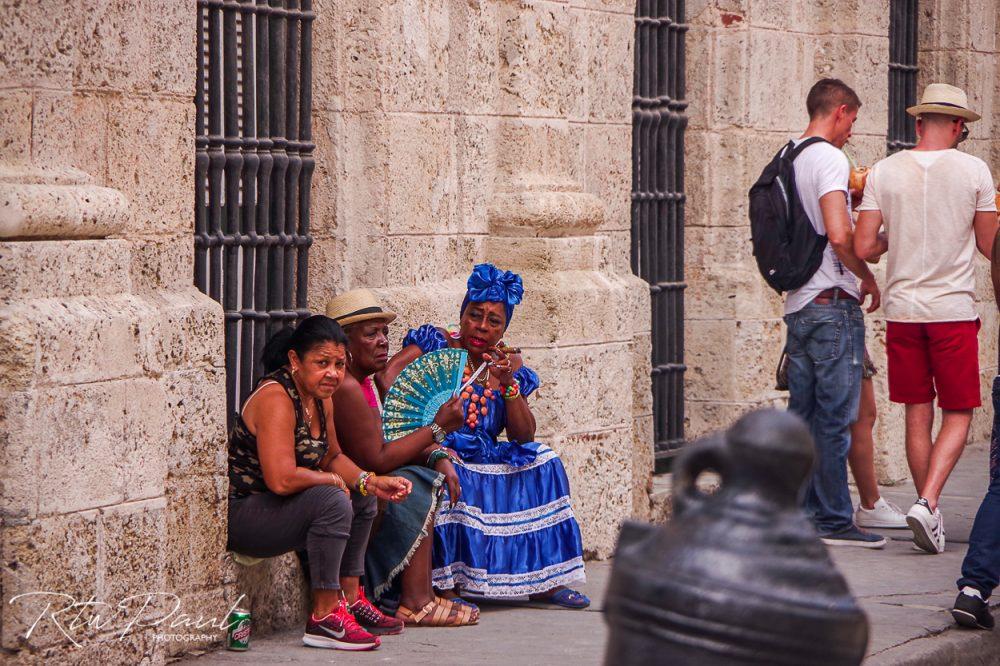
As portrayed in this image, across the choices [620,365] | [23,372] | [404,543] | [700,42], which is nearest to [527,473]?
[404,543]

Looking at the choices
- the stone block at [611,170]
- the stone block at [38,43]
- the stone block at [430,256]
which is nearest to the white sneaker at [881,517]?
the stone block at [611,170]

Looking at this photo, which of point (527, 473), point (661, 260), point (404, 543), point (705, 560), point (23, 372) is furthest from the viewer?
point (661, 260)

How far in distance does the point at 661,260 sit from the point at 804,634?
686 centimetres

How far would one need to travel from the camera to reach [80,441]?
4949mm

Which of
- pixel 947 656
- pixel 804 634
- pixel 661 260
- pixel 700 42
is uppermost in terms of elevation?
pixel 700 42

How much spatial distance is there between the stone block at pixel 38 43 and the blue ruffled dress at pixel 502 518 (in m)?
1.85

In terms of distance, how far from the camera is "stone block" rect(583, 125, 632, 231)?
307 inches

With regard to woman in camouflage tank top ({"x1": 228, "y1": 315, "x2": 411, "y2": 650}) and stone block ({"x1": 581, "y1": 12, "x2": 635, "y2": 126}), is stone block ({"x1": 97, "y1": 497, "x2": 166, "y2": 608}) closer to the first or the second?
woman in camouflage tank top ({"x1": 228, "y1": 315, "x2": 411, "y2": 650})

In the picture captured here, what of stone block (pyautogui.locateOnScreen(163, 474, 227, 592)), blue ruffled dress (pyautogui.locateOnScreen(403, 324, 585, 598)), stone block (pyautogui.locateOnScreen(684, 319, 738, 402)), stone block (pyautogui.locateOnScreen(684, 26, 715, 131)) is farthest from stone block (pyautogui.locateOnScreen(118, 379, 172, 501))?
stone block (pyautogui.locateOnScreen(684, 26, 715, 131))

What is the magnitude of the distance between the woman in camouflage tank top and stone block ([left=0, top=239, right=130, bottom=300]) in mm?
687

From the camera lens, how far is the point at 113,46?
5246mm

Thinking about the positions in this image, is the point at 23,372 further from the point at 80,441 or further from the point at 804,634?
the point at 804,634

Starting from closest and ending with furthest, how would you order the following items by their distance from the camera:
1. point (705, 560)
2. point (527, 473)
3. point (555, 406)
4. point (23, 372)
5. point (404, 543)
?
point (705, 560) → point (23, 372) → point (404, 543) → point (527, 473) → point (555, 406)

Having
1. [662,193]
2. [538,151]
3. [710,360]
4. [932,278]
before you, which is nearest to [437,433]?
[538,151]
